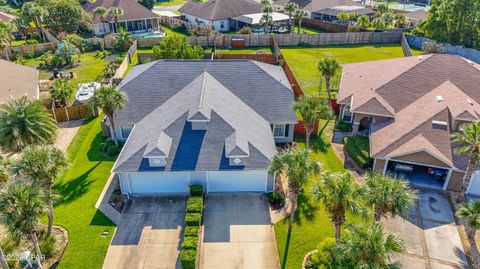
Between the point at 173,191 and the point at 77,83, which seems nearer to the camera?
the point at 173,191

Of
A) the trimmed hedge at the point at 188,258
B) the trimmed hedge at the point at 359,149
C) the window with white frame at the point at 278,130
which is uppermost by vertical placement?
the window with white frame at the point at 278,130

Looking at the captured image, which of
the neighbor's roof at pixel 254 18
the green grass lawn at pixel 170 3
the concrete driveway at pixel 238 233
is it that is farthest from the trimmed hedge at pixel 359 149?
the green grass lawn at pixel 170 3

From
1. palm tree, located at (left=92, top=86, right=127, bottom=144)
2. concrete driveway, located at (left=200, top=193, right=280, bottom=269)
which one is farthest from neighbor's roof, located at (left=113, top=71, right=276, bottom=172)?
concrete driveway, located at (left=200, top=193, right=280, bottom=269)

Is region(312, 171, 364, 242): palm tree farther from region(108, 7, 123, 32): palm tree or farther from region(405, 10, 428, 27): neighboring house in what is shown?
region(405, 10, 428, 27): neighboring house

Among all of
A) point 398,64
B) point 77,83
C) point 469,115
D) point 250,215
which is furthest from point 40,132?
point 398,64

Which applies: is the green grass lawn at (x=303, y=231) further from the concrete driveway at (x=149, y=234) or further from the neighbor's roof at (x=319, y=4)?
the neighbor's roof at (x=319, y=4)

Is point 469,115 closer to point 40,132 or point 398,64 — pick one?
point 398,64
